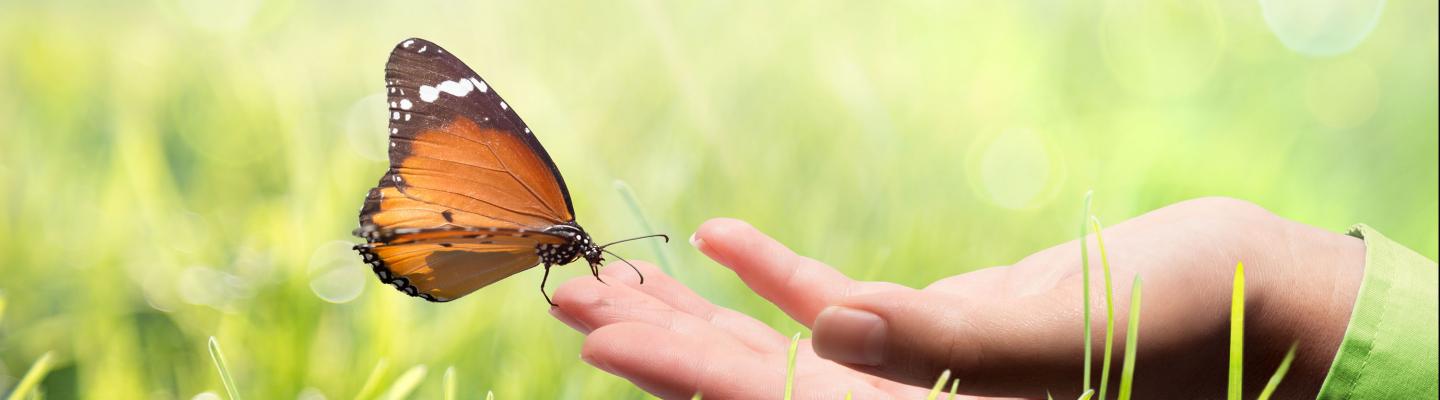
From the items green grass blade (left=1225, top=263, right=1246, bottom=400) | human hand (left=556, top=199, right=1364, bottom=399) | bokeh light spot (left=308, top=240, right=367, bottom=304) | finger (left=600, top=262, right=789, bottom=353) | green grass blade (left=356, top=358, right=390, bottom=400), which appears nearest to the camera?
green grass blade (left=1225, top=263, right=1246, bottom=400)

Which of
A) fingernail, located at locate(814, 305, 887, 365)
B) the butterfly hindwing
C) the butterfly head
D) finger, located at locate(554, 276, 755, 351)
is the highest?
the butterfly head

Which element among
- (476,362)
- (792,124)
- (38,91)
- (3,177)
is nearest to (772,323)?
(476,362)

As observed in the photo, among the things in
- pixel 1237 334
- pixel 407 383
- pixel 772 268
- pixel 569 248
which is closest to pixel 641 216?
pixel 569 248

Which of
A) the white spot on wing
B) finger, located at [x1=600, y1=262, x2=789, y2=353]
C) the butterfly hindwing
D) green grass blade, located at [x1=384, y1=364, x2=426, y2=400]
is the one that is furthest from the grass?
the white spot on wing

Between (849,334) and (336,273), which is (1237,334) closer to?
(849,334)

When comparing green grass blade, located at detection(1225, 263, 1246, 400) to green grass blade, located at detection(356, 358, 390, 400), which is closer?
green grass blade, located at detection(1225, 263, 1246, 400)

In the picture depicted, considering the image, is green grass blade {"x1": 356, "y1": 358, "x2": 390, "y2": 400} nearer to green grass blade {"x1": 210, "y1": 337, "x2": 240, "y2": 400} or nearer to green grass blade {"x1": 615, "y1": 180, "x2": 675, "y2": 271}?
green grass blade {"x1": 210, "y1": 337, "x2": 240, "y2": 400}

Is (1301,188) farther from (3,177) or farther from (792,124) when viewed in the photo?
(3,177)
